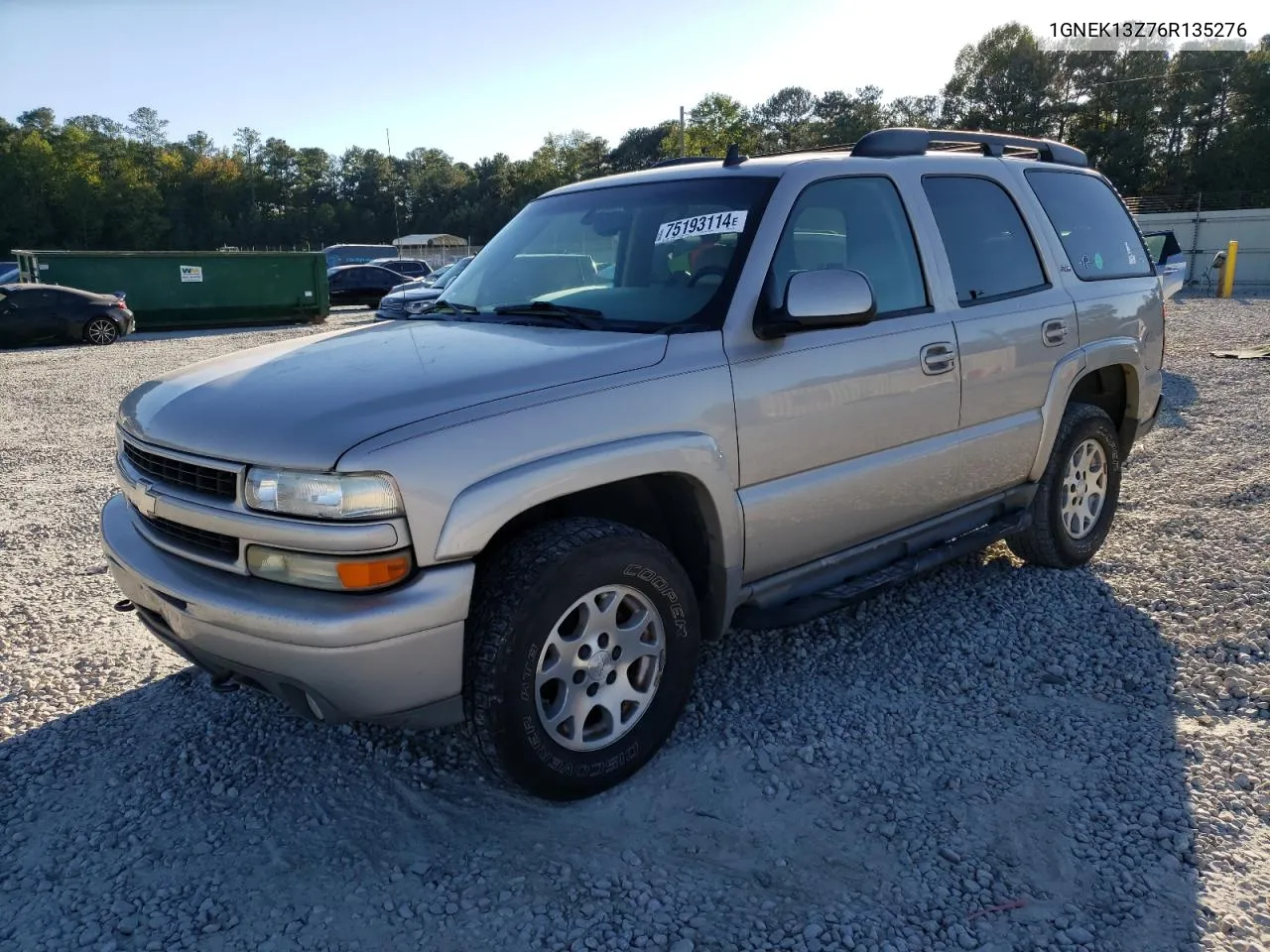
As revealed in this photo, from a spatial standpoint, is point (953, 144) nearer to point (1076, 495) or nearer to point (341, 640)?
point (1076, 495)

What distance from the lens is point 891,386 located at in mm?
3619

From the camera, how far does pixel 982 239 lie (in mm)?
4234

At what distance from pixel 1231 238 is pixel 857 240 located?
32.0m

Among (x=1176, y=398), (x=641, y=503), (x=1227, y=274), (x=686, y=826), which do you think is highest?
(x=1227, y=274)

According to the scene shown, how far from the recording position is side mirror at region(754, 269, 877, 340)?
10.2 ft

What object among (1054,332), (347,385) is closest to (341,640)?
(347,385)

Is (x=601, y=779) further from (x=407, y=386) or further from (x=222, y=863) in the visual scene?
Answer: (x=407, y=386)

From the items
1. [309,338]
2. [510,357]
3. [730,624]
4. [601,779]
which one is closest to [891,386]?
[730,624]

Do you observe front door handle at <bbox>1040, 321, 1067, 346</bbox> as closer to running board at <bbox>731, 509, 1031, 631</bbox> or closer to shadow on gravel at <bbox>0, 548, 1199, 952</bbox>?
running board at <bbox>731, 509, 1031, 631</bbox>

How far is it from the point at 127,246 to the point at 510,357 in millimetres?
92621

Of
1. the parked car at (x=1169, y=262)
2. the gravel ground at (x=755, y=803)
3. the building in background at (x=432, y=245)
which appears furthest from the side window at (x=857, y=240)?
the building in background at (x=432, y=245)

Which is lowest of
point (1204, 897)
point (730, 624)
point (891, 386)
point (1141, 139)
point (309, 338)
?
point (1204, 897)

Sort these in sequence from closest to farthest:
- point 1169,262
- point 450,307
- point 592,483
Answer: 1. point 592,483
2. point 450,307
3. point 1169,262

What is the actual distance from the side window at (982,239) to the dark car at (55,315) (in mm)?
19139
